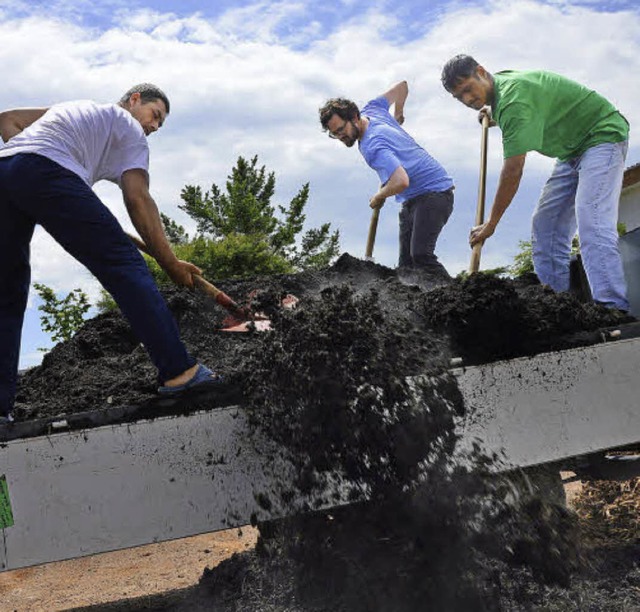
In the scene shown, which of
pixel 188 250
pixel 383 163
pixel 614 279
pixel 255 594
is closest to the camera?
pixel 255 594

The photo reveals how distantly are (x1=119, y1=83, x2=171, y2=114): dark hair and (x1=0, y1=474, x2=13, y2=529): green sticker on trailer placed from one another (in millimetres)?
1767

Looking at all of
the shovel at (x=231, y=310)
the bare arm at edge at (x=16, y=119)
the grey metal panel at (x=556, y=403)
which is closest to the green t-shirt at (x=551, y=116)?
the grey metal panel at (x=556, y=403)

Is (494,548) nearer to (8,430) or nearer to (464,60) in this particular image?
(8,430)

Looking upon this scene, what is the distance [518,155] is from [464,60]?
26.4 inches

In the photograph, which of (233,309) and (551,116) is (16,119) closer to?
(233,309)

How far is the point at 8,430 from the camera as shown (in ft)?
7.62

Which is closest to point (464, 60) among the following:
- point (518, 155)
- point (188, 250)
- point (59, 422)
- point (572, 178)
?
point (518, 155)

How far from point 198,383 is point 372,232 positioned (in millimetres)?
3301

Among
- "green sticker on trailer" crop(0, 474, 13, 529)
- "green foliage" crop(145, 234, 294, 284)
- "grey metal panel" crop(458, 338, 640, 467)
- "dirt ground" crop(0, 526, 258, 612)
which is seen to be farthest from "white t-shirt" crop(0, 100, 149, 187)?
"green foliage" crop(145, 234, 294, 284)

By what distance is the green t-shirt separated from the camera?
3.64 m

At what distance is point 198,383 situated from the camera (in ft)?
8.05

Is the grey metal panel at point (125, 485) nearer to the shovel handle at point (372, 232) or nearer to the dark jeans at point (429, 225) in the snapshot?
the dark jeans at point (429, 225)

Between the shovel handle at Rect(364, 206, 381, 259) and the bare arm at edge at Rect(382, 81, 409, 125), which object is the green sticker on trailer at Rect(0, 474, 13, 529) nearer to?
the shovel handle at Rect(364, 206, 381, 259)

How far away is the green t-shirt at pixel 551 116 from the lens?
3.64 metres
